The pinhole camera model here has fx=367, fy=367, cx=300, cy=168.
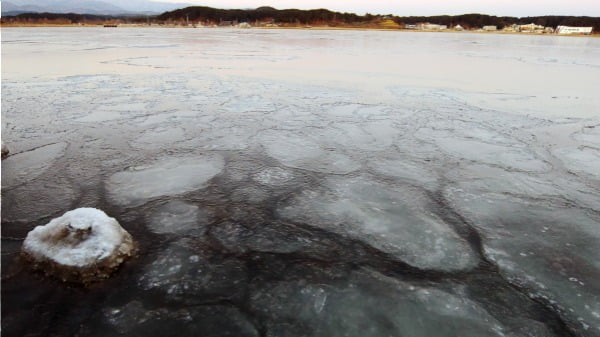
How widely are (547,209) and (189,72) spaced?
7.65 metres

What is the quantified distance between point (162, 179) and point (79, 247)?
113cm

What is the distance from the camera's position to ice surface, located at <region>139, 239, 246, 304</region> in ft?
5.30

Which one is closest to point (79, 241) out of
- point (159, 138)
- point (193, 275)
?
point (193, 275)

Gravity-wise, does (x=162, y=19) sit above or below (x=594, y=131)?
above

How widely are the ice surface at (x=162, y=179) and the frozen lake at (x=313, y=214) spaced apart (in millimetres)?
17

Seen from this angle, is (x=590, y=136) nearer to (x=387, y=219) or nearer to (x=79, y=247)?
(x=387, y=219)

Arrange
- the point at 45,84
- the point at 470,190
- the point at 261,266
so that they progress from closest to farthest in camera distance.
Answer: the point at 261,266
the point at 470,190
the point at 45,84

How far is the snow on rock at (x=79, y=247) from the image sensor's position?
64.9 inches

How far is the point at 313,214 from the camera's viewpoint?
2.34m

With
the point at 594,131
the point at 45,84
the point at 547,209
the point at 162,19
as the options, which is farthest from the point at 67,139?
the point at 162,19

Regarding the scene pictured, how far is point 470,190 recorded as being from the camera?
2.71 metres

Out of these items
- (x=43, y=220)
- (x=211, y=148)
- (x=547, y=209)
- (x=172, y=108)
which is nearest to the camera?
(x=43, y=220)

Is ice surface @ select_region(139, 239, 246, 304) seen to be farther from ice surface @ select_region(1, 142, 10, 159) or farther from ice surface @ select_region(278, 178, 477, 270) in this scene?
ice surface @ select_region(1, 142, 10, 159)

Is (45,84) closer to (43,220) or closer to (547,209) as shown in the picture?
(43,220)
